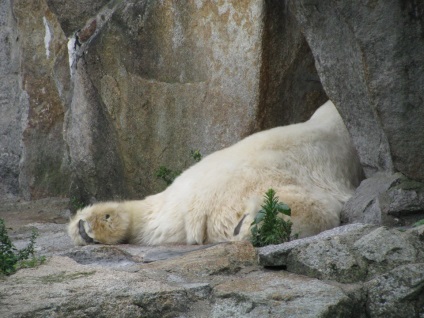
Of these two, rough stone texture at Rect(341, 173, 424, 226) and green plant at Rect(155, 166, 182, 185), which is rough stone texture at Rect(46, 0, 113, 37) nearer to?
green plant at Rect(155, 166, 182, 185)

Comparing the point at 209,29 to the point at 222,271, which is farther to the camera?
the point at 209,29

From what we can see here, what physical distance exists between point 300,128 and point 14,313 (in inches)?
113

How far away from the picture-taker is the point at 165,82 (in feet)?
22.2

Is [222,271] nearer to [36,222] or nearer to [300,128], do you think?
[300,128]

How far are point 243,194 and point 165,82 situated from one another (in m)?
2.14

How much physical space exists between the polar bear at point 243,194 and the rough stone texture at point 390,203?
188mm

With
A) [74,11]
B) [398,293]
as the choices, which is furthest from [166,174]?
[398,293]

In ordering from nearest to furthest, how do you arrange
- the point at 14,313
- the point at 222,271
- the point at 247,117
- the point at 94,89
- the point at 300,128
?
1. the point at 14,313
2. the point at 222,271
3. the point at 300,128
4. the point at 247,117
5. the point at 94,89

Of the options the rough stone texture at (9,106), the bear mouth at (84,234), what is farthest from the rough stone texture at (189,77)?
the rough stone texture at (9,106)

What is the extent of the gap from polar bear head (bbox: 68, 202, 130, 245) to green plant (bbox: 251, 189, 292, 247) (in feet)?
4.03

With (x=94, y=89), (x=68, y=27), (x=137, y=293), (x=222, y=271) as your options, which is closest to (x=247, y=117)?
(x=94, y=89)

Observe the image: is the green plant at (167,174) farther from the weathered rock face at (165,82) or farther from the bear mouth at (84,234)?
the bear mouth at (84,234)

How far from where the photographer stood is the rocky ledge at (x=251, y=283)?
3299 mm

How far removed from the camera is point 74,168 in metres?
7.52
